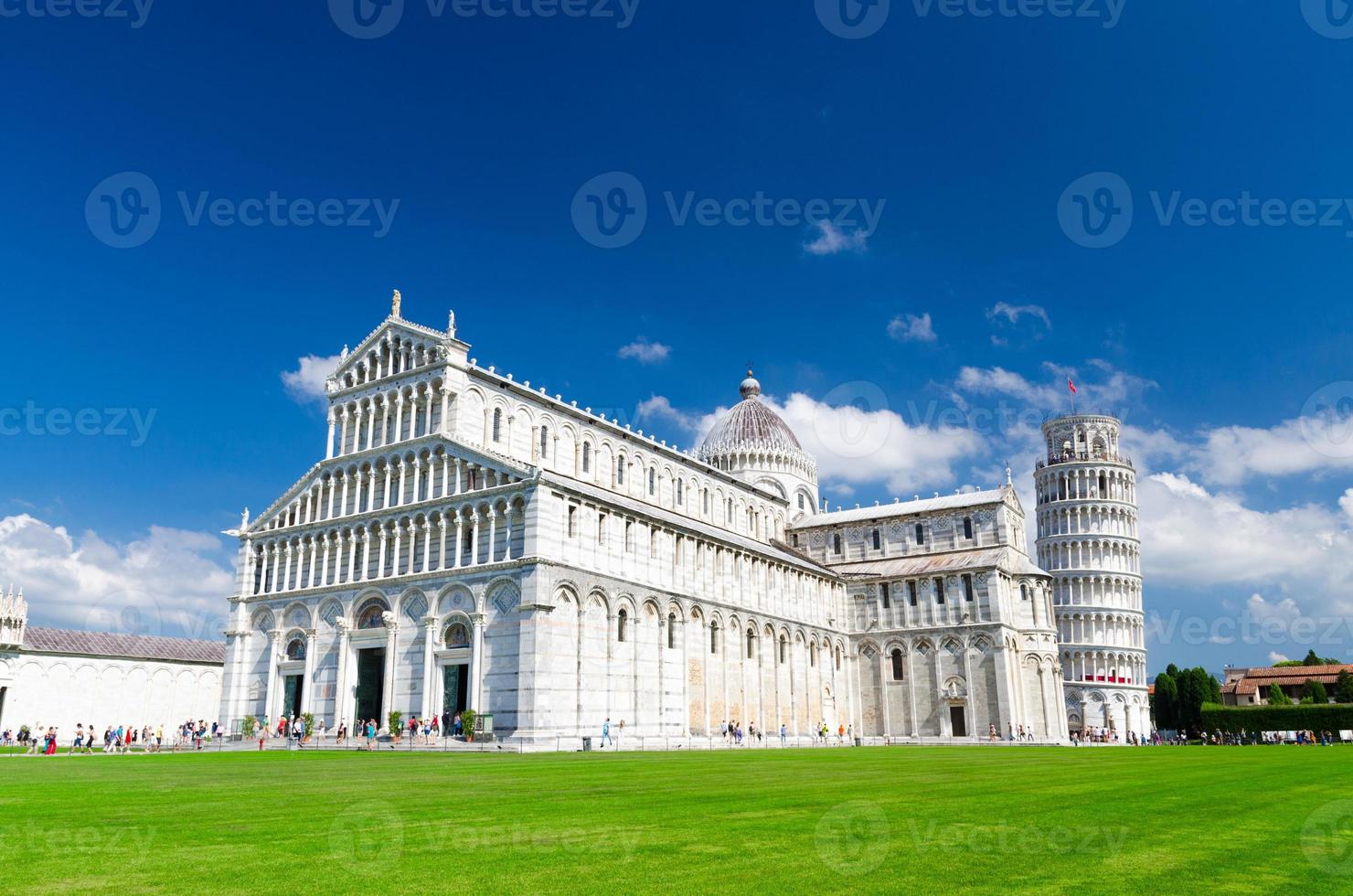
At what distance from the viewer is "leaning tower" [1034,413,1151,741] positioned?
103750 millimetres

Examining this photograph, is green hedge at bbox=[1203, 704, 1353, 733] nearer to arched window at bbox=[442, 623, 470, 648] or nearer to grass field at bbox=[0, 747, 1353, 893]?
arched window at bbox=[442, 623, 470, 648]

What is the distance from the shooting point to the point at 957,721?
7200 cm

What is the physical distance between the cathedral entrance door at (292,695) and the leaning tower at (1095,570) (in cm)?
7783

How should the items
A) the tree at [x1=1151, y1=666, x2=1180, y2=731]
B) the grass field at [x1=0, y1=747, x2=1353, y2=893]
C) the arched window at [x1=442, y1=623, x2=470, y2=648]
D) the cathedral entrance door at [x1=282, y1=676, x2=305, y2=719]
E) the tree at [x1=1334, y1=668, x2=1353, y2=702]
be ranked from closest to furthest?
the grass field at [x1=0, y1=747, x2=1353, y2=893], the arched window at [x1=442, y1=623, x2=470, y2=648], the cathedral entrance door at [x1=282, y1=676, x2=305, y2=719], the tree at [x1=1334, y1=668, x2=1353, y2=702], the tree at [x1=1151, y1=666, x2=1180, y2=731]

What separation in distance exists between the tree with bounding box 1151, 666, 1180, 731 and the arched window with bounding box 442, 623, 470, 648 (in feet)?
281

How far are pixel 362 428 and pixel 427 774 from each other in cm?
3911

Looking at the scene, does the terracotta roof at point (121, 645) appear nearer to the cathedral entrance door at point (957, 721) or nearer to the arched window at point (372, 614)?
the arched window at point (372, 614)

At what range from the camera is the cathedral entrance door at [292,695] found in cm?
5741

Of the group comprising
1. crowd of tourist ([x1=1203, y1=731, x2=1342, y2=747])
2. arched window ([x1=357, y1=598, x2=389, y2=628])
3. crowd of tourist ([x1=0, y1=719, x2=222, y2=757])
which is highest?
arched window ([x1=357, y1=598, x2=389, y2=628])

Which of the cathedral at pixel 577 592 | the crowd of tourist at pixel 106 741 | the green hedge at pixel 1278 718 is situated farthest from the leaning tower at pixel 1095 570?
the crowd of tourist at pixel 106 741

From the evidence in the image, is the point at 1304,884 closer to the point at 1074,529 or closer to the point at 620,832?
the point at 620,832

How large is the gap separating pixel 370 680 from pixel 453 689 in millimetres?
6837

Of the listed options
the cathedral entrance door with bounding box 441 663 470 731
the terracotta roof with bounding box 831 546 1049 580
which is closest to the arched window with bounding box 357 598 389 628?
the cathedral entrance door with bounding box 441 663 470 731

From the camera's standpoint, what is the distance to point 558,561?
49438 mm
